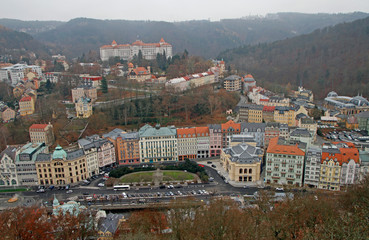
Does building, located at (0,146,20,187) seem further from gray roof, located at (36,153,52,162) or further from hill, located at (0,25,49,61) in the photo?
hill, located at (0,25,49,61)

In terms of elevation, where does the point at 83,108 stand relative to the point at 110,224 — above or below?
above

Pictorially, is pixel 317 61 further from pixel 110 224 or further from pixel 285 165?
pixel 110 224

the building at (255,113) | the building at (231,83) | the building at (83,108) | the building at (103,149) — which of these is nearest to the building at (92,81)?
the building at (83,108)

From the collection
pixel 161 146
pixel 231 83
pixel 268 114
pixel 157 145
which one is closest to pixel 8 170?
pixel 157 145

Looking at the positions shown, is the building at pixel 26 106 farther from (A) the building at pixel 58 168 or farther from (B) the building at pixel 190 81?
(B) the building at pixel 190 81

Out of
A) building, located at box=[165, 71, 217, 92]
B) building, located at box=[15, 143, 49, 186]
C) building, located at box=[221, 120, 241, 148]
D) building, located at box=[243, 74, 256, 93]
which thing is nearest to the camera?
building, located at box=[15, 143, 49, 186]

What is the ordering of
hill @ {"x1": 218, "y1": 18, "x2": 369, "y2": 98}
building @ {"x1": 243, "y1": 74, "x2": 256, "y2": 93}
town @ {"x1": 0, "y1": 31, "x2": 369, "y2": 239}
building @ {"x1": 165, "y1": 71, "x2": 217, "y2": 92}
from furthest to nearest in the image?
hill @ {"x1": 218, "y1": 18, "x2": 369, "y2": 98} → building @ {"x1": 243, "y1": 74, "x2": 256, "y2": 93} → building @ {"x1": 165, "y1": 71, "x2": 217, "y2": 92} → town @ {"x1": 0, "y1": 31, "x2": 369, "y2": 239}

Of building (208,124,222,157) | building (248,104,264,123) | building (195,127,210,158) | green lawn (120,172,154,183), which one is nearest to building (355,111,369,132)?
building (248,104,264,123)
